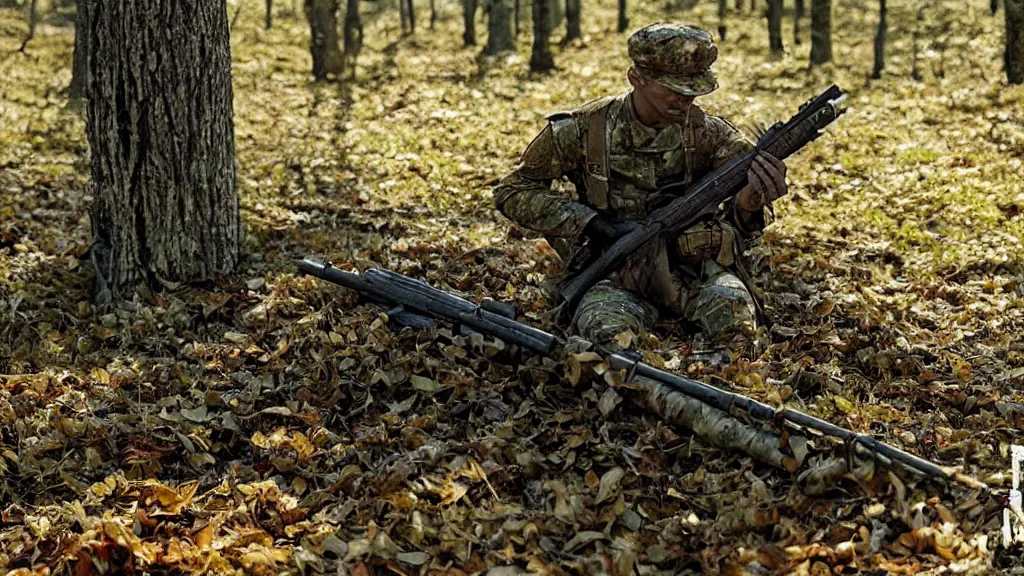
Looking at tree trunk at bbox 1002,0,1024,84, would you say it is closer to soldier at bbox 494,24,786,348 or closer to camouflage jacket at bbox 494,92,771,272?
soldier at bbox 494,24,786,348

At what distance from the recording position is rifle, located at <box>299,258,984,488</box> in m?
3.81

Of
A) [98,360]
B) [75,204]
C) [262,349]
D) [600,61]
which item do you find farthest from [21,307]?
[600,61]

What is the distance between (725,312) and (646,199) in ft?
2.71

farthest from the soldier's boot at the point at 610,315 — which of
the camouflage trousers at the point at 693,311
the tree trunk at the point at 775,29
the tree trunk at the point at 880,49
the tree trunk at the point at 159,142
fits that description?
the tree trunk at the point at 775,29

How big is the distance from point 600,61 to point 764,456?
13.0 metres

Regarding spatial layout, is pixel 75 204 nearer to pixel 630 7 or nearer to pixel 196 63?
pixel 196 63

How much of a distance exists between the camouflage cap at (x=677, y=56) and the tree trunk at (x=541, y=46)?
1040 cm

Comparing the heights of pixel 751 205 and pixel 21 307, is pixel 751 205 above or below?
above

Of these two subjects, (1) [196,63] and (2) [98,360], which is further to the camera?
(1) [196,63]

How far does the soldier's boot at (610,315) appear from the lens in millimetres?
5141

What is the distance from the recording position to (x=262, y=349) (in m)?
5.59

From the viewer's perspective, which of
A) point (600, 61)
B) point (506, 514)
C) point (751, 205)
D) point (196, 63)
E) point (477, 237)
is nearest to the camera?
point (506, 514)

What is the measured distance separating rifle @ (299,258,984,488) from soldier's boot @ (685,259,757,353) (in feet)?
2.74

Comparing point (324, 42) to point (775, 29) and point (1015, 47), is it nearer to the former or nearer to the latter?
point (775, 29)
